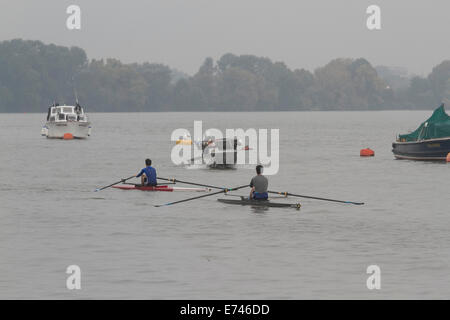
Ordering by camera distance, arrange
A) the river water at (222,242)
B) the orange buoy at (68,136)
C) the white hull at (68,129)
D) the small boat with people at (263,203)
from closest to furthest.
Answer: the river water at (222,242) → the small boat with people at (263,203) → the white hull at (68,129) → the orange buoy at (68,136)

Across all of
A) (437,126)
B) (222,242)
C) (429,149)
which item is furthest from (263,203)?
(429,149)

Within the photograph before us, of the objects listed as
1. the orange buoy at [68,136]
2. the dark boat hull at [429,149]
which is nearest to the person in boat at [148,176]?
the dark boat hull at [429,149]

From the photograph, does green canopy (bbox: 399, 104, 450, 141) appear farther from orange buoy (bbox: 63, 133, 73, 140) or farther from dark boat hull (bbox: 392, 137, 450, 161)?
orange buoy (bbox: 63, 133, 73, 140)

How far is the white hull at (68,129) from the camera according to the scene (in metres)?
111

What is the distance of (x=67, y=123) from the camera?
110m

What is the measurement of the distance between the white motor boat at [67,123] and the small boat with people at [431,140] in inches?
1941

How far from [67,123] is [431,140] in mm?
55195

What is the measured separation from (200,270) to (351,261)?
488cm

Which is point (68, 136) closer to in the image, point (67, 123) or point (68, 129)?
point (68, 129)

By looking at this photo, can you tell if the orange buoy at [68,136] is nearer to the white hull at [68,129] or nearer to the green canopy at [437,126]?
the white hull at [68,129]

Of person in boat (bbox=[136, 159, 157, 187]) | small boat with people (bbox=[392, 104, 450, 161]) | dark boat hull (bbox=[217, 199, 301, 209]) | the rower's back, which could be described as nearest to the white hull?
small boat with people (bbox=[392, 104, 450, 161])

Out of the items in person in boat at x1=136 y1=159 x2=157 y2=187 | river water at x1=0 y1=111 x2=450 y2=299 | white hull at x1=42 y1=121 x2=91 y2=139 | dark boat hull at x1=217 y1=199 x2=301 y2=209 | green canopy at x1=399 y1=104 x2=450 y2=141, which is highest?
green canopy at x1=399 y1=104 x2=450 y2=141

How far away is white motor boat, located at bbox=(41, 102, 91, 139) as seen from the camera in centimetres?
10912
